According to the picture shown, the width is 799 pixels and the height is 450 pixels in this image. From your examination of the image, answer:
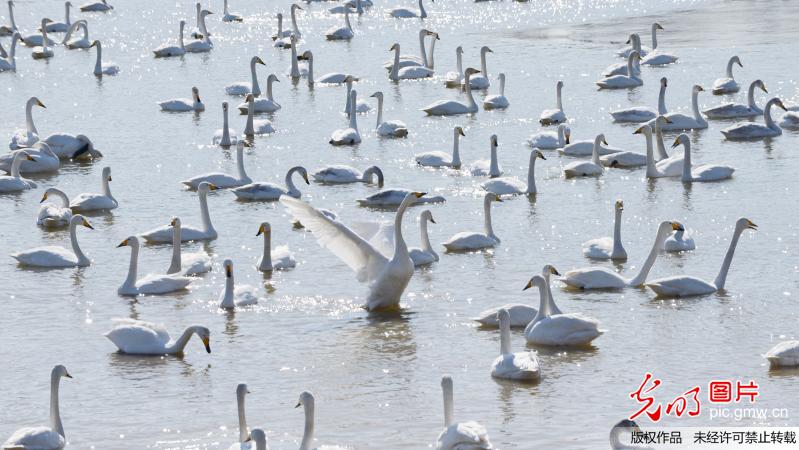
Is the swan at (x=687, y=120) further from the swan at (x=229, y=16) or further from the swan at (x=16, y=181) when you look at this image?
the swan at (x=229, y=16)

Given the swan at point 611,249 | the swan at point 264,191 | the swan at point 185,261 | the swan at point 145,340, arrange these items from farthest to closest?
the swan at point 264,191 → the swan at point 611,249 → the swan at point 185,261 → the swan at point 145,340

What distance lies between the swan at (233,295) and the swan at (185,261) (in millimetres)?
1368

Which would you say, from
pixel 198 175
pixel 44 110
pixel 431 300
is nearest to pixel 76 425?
pixel 431 300

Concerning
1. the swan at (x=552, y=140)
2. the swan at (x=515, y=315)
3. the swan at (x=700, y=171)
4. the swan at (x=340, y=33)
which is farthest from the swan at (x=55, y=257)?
the swan at (x=340, y=33)

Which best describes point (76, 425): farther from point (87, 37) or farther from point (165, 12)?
point (165, 12)

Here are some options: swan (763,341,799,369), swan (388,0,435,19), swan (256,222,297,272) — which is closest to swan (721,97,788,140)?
swan (256,222,297,272)

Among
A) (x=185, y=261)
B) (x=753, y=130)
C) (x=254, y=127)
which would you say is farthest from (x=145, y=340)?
(x=753, y=130)

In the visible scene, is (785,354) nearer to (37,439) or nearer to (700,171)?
(37,439)

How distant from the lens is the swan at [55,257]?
1922 centimetres

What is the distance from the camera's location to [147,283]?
58.7 ft

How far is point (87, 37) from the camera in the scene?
142ft

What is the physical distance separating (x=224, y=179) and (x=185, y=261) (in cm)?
522

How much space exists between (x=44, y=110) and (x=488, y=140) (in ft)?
32.9

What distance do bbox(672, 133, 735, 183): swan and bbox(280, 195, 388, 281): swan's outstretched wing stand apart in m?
7.72
